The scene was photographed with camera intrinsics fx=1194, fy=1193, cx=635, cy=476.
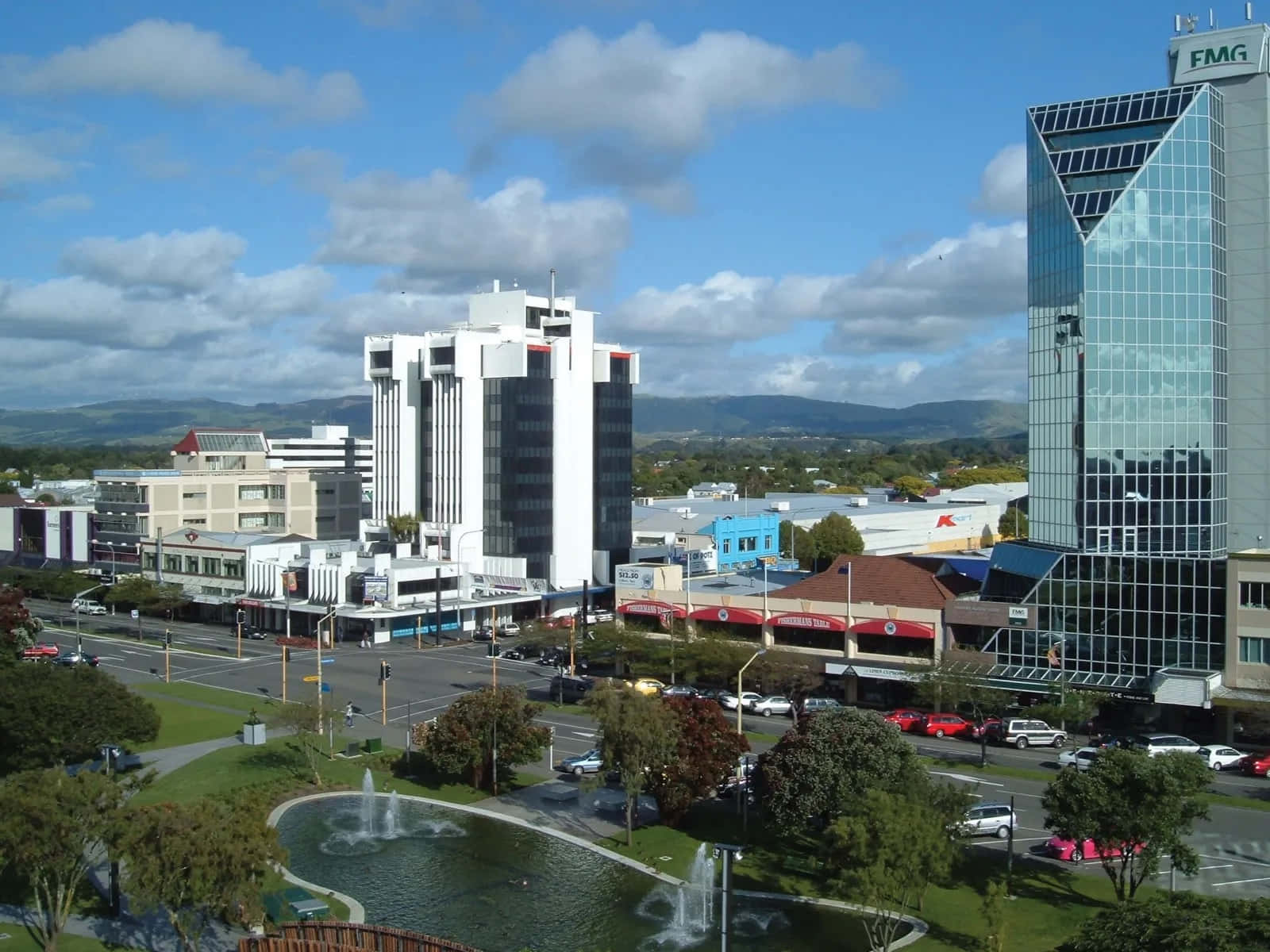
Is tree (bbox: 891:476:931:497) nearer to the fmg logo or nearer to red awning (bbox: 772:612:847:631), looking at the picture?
red awning (bbox: 772:612:847:631)

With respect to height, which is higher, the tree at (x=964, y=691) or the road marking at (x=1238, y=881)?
the tree at (x=964, y=691)

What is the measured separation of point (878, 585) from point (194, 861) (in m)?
41.9

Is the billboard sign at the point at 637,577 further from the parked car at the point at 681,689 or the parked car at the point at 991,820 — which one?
the parked car at the point at 991,820

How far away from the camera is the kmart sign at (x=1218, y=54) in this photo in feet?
187

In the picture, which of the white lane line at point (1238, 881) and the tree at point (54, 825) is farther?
the white lane line at point (1238, 881)

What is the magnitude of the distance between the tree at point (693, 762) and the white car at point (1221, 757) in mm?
19518

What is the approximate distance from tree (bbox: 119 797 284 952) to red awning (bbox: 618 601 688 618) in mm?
39872

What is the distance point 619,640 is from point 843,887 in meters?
33.5

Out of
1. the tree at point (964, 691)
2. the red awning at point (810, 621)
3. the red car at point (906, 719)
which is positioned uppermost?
the red awning at point (810, 621)

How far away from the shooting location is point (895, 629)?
5797 cm

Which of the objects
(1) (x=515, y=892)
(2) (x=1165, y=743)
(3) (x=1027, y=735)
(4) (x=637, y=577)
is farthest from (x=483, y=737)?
(4) (x=637, y=577)

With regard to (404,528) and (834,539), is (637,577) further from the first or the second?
(834,539)

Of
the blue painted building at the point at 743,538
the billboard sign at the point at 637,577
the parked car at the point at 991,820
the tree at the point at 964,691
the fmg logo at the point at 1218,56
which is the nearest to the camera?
the parked car at the point at 991,820

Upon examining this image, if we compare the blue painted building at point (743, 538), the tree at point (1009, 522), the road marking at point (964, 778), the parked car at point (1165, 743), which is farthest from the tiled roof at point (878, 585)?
the tree at point (1009, 522)
